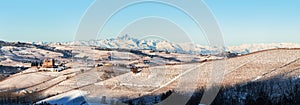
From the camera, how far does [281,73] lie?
2873 centimetres

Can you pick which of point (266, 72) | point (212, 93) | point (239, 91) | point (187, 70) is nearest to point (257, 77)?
point (266, 72)

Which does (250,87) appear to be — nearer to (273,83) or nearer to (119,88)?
(273,83)

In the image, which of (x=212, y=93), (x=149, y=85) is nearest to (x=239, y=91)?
(x=212, y=93)

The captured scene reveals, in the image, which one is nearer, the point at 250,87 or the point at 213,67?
the point at 250,87

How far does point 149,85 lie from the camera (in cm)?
3541

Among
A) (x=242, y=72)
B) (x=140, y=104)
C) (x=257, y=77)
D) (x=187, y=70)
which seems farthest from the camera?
(x=187, y=70)

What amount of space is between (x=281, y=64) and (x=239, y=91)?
584 centimetres

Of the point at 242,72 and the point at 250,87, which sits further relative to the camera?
the point at 242,72

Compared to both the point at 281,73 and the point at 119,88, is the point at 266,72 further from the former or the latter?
the point at 119,88

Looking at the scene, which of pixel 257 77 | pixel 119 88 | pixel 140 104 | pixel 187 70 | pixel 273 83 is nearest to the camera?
pixel 140 104

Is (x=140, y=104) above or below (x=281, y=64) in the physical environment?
below

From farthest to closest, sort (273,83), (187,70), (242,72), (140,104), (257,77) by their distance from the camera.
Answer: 1. (187,70)
2. (242,72)
3. (257,77)
4. (273,83)
5. (140,104)

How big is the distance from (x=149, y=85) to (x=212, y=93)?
34.7 ft

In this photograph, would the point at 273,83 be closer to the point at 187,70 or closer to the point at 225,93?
the point at 225,93
